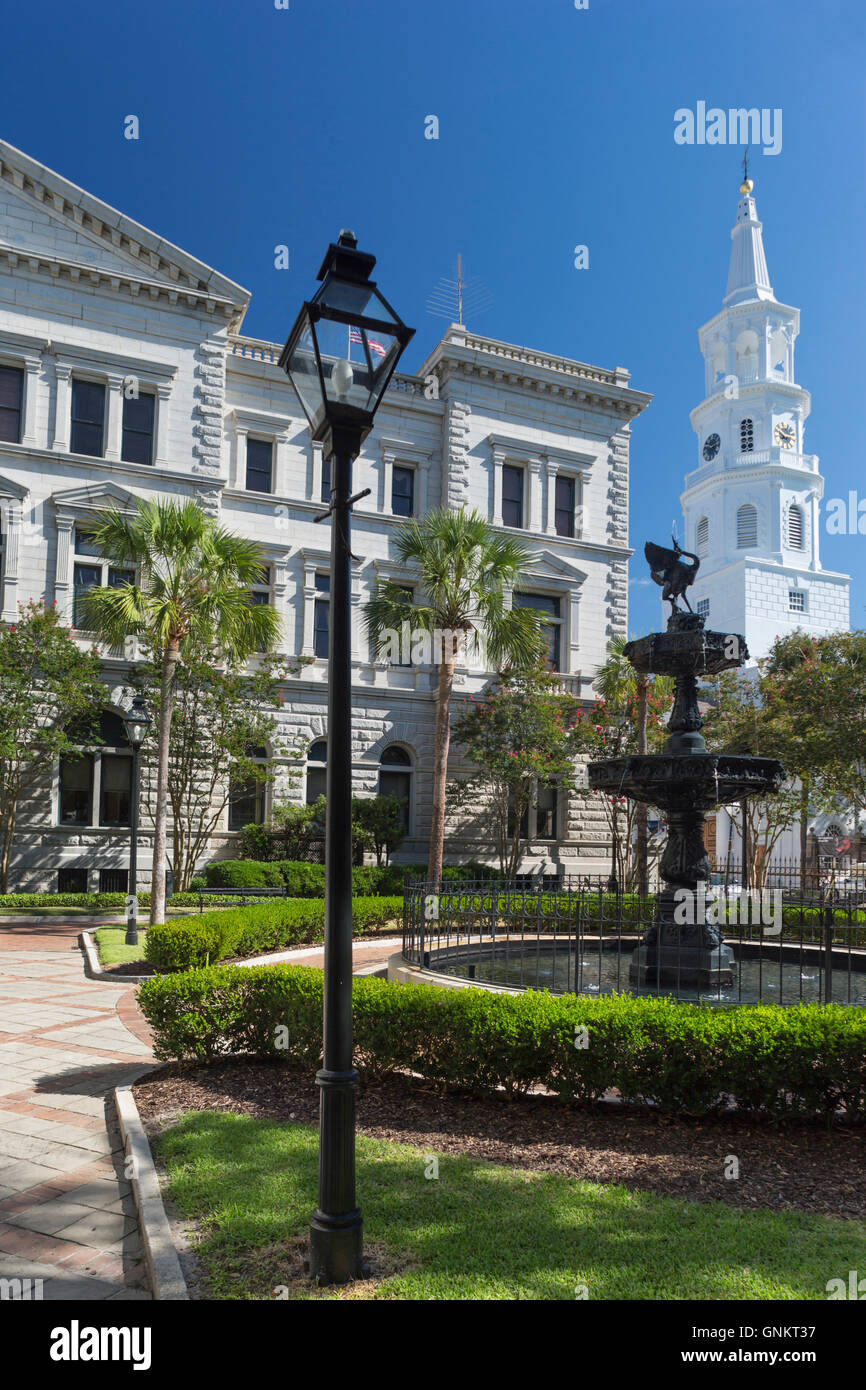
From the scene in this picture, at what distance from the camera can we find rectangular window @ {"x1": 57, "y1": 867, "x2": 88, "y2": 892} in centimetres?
2308

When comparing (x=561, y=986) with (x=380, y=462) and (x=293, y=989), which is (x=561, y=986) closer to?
(x=293, y=989)

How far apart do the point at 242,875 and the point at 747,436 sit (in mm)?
61369

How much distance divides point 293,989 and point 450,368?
81.5 ft

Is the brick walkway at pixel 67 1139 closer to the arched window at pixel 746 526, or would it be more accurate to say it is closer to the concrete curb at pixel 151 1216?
the concrete curb at pixel 151 1216

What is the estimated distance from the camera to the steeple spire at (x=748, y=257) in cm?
7025

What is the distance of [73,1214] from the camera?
520 centimetres

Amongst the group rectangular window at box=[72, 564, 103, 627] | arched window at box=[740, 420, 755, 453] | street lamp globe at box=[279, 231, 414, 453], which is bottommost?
street lamp globe at box=[279, 231, 414, 453]

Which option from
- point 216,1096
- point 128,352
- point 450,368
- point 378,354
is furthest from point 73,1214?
point 450,368

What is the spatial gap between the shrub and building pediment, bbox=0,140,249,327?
50.4 ft

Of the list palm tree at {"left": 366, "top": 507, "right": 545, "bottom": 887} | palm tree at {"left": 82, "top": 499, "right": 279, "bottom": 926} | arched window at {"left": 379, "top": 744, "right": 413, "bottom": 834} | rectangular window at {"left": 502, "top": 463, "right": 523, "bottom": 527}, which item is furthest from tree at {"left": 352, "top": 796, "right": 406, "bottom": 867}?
rectangular window at {"left": 502, "top": 463, "right": 523, "bottom": 527}

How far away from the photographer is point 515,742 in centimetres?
2577

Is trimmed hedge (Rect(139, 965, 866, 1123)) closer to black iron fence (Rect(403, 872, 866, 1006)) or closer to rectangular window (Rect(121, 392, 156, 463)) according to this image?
black iron fence (Rect(403, 872, 866, 1006))

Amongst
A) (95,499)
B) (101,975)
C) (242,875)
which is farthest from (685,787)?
(95,499)

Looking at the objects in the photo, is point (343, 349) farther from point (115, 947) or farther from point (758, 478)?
point (758, 478)
